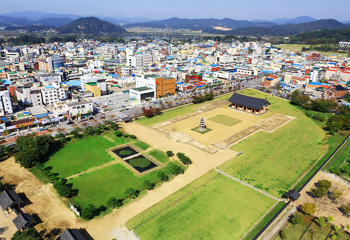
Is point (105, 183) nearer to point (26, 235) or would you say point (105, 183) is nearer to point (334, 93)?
point (26, 235)

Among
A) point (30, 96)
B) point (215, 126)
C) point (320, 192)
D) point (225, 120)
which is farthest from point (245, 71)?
point (30, 96)

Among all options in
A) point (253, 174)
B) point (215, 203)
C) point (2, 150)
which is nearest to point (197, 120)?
point (253, 174)

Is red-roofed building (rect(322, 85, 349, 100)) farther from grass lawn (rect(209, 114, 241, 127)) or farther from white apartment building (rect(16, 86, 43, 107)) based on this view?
white apartment building (rect(16, 86, 43, 107))

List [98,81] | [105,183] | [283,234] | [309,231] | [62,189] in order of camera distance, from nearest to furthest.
A: [283,234] < [309,231] < [62,189] < [105,183] < [98,81]

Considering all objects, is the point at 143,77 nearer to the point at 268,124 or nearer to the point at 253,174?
the point at 268,124

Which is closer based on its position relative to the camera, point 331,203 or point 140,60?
point 331,203

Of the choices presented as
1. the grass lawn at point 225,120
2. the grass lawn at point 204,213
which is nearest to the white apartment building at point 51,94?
the grass lawn at point 225,120
